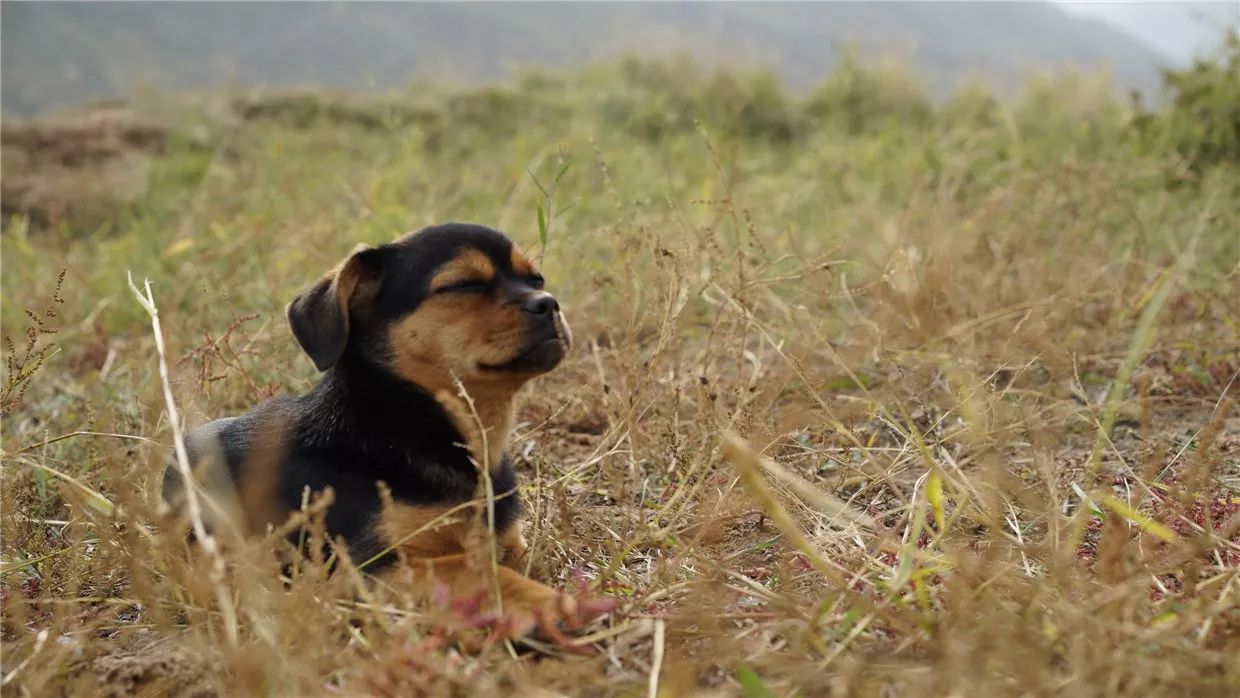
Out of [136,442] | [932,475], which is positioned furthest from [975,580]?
[136,442]

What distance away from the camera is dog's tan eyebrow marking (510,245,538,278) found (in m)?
3.71

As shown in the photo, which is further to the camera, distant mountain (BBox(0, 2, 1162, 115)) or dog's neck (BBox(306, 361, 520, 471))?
distant mountain (BBox(0, 2, 1162, 115))

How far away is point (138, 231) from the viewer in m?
8.41

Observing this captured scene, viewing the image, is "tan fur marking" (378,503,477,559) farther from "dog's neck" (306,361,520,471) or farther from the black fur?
"dog's neck" (306,361,520,471)

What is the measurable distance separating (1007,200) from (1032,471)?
3600 millimetres

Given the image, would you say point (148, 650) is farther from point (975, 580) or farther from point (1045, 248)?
point (1045, 248)

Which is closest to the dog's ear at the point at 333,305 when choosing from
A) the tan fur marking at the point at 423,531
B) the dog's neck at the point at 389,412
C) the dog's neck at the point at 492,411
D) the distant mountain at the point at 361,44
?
the dog's neck at the point at 389,412

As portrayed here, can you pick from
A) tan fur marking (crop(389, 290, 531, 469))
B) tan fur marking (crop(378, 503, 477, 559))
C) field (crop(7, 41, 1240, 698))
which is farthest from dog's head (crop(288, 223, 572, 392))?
tan fur marking (crop(378, 503, 477, 559))

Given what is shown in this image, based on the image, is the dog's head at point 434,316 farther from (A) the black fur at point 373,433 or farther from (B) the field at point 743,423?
(B) the field at point 743,423

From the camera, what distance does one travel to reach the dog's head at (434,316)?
340 cm

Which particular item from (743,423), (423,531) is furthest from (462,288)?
(743,423)

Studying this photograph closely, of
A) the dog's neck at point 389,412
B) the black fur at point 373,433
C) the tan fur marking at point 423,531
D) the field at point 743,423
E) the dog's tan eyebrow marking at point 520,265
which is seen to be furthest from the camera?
the dog's tan eyebrow marking at point 520,265

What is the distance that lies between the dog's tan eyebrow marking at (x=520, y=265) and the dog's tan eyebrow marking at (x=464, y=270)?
5.6 inches

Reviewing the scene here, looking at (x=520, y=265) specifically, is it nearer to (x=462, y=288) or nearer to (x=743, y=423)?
(x=462, y=288)
